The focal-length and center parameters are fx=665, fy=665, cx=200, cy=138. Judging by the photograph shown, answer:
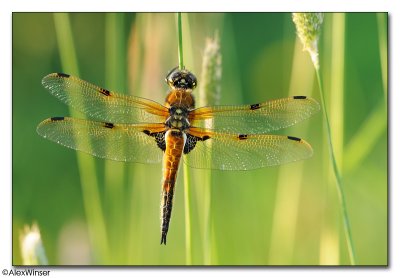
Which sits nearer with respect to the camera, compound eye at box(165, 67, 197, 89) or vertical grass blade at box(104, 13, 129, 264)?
compound eye at box(165, 67, 197, 89)

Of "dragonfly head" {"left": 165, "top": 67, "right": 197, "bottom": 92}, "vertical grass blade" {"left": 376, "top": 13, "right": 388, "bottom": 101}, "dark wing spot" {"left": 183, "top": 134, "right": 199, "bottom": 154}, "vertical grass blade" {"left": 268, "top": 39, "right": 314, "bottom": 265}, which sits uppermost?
"vertical grass blade" {"left": 376, "top": 13, "right": 388, "bottom": 101}

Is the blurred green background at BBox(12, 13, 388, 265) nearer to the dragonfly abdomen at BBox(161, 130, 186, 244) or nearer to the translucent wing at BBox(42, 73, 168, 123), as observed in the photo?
the dragonfly abdomen at BBox(161, 130, 186, 244)

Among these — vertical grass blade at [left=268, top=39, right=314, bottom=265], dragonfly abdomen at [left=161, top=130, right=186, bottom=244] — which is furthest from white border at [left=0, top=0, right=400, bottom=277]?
dragonfly abdomen at [left=161, top=130, right=186, bottom=244]

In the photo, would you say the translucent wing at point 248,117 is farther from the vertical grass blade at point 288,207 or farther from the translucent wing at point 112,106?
the vertical grass blade at point 288,207

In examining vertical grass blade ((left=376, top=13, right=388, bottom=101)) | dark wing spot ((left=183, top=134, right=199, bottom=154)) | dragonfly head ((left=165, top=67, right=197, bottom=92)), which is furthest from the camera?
vertical grass blade ((left=376, top=13, right=388, bottom=101))
